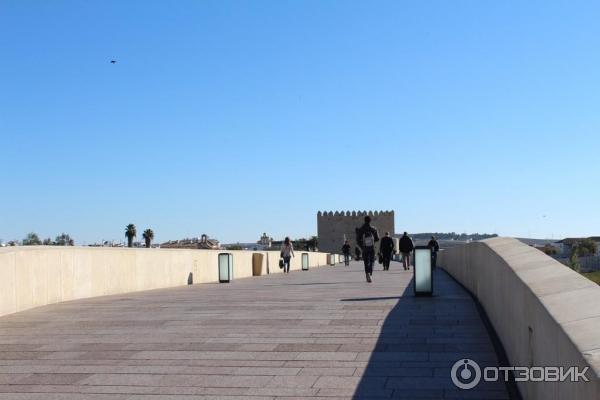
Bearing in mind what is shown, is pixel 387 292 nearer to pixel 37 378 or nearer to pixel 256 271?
pixel 37 378

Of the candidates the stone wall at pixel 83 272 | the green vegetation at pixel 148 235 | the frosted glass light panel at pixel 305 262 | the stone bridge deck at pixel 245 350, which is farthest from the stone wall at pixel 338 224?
the stone bridge deck at pixel 245 350

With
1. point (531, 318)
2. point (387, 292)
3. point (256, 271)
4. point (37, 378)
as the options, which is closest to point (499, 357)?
point (531, 318)

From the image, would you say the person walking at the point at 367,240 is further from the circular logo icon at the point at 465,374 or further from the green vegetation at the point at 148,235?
the green vegetation at the point at 148,235

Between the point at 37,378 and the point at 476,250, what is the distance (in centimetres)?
736

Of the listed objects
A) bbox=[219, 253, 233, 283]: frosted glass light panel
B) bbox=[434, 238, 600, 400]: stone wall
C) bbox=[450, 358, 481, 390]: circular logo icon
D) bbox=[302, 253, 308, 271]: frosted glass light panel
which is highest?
bbox=[434, 238, 600, 400]: stone wall

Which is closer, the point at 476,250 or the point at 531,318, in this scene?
the point at 531,318

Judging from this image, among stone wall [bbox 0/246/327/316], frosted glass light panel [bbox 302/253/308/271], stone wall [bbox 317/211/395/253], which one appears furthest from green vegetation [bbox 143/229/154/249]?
stone wall [bbox 0/246/327/316]

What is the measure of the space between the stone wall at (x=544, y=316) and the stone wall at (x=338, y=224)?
98.8m

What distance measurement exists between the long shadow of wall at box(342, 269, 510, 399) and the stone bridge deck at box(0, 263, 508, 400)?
1cm

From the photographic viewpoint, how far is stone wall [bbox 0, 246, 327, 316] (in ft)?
34.4

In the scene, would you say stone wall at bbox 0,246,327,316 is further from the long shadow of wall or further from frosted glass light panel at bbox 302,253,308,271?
frosted glass light panel at bbox 302,253,308,271

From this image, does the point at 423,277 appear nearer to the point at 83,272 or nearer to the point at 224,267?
the point at 83,272

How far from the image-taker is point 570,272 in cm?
506

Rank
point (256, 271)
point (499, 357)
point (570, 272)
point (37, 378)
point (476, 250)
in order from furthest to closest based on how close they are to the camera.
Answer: point (256, 271) < point (476, 250) < point (499, 357) < point (37, 378) < point (570, 272)
